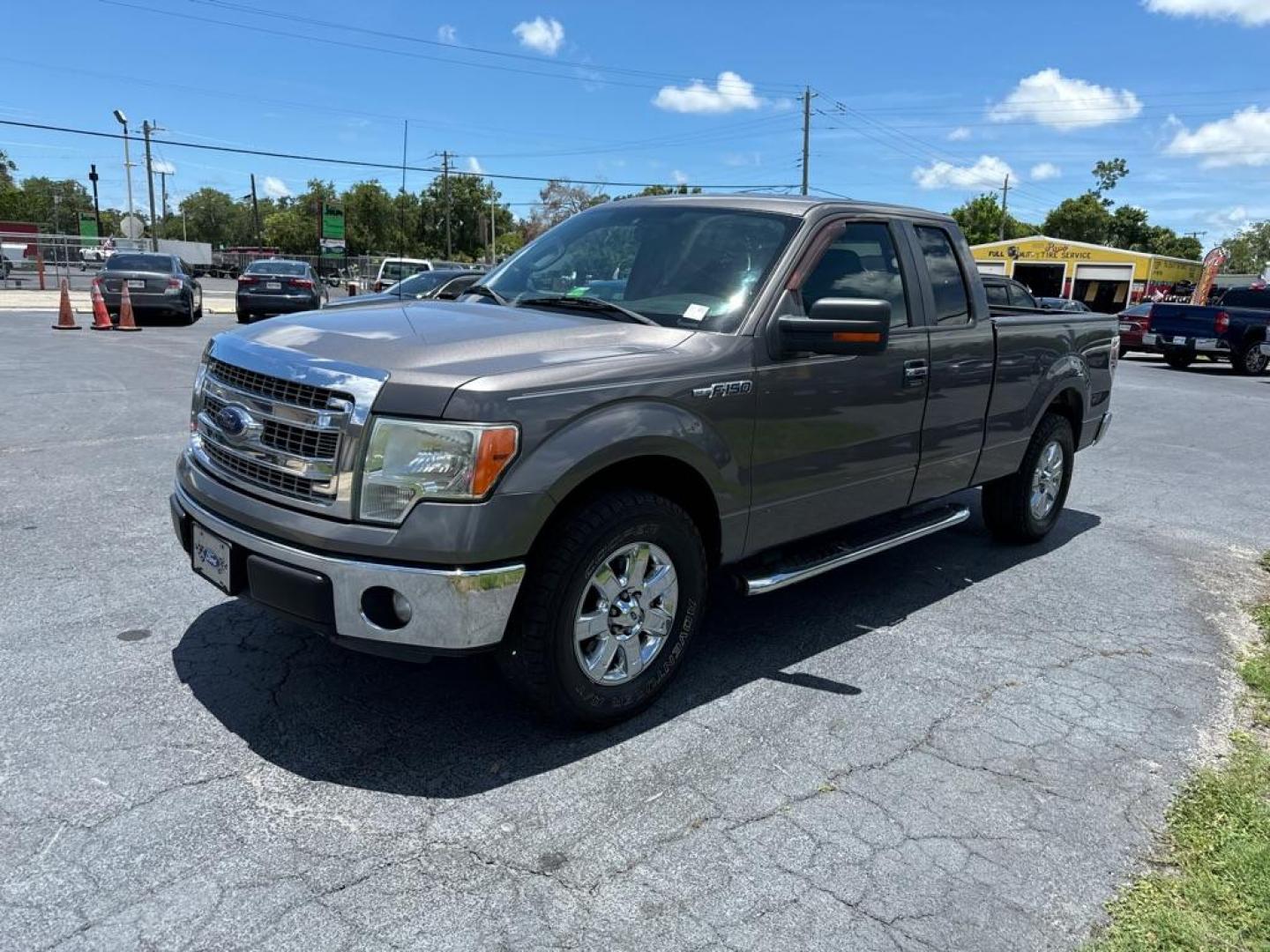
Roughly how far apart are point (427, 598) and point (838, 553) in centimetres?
212

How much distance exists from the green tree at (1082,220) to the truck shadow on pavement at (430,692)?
9174 cm

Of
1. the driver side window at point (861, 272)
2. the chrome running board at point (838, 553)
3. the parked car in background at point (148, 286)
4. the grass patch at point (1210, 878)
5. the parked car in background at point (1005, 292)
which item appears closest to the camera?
the grass patch at point (1210, 878)

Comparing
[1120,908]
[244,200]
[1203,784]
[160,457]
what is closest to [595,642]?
[1120,908]

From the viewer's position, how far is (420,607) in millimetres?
2883

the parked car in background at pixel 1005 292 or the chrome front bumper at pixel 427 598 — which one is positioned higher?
the parked car in background at pixel 1005 292

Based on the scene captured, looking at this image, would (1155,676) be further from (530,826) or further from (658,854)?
(530,826)

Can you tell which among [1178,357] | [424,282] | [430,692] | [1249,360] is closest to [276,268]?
[424,282]

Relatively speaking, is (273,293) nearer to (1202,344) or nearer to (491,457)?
(491,457)

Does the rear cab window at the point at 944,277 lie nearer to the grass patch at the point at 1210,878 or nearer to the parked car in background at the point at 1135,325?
the grass patch at the point at 1210,878

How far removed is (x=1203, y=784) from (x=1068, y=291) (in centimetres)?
5570

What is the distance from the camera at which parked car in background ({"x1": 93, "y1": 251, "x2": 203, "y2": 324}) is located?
18.6 metres

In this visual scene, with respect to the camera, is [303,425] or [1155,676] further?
[1155,676]

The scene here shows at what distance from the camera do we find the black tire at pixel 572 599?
3.10m

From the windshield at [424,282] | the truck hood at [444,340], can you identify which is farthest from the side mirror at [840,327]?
the windshield at [424,282]
